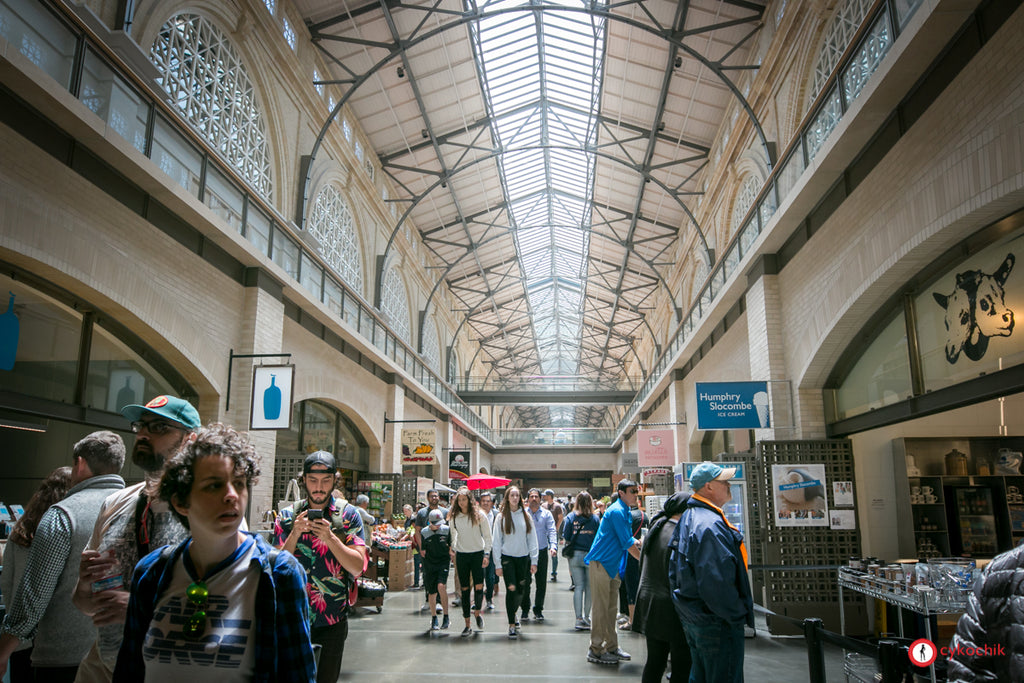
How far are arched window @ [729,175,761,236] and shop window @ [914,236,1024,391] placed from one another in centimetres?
858

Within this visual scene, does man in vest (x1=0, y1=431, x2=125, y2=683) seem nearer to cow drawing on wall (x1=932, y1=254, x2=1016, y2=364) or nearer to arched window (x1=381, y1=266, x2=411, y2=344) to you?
cow drawing on wall (x1=932, y1=254, x2=1016, y2=364)

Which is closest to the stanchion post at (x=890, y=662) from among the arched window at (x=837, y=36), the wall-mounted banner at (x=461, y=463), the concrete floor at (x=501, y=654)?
the concrete floor at (x=501, y=654)

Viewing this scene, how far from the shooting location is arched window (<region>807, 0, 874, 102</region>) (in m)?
10.5

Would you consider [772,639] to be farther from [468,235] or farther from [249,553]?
[468,235]

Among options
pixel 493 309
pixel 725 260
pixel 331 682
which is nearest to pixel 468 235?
pixel 493 309

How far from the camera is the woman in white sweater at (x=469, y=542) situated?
27.9ft

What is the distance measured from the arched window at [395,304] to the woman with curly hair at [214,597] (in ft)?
65.7

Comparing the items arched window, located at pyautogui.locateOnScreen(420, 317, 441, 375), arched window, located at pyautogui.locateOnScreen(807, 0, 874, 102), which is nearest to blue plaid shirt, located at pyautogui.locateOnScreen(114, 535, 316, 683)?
arched window, located at pyautogui.locateOnScreen(807, 0, 874, 102)

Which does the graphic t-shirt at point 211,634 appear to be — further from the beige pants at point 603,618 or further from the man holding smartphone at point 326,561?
the beige pants at point 603,618

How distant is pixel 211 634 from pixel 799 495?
9326 millimetres

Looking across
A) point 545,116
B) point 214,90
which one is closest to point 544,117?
point 545,116

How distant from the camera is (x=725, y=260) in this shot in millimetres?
15258

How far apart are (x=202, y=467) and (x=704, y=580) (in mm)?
2930

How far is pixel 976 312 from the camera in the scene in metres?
6.98
